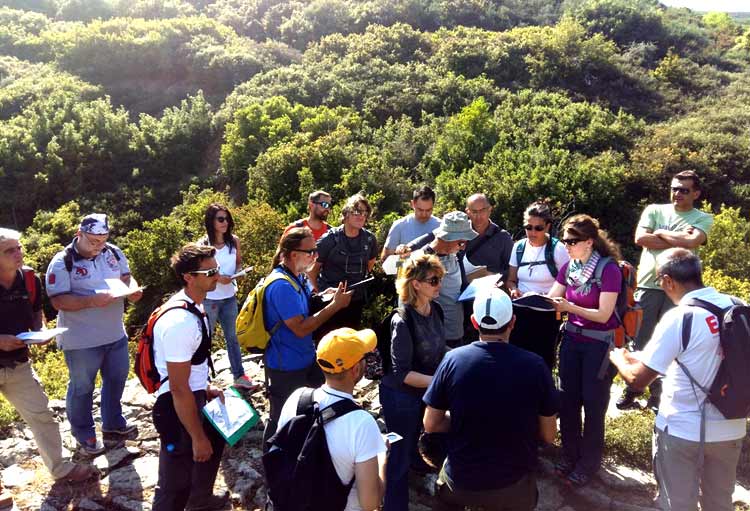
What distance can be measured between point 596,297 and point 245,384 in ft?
11.3

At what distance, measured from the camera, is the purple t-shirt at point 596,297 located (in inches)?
152

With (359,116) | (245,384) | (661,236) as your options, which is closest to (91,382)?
(245,384)

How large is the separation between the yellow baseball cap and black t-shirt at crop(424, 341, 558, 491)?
1.58ft

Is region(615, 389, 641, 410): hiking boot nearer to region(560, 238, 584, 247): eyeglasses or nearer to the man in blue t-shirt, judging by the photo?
region(560, 238, 584, 247): eyeglasses

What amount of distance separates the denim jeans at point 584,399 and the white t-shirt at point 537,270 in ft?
1.85

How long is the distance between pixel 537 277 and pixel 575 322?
0.63 m

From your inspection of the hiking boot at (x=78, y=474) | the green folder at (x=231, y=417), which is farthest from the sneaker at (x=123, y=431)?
the green folder at (x=231, y=417)

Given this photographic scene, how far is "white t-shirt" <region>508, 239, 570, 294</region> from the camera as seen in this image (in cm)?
456

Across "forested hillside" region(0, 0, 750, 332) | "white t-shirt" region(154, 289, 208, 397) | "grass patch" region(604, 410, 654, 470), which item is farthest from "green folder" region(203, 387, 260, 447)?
"forested hillside" region(0, 0, 750, 332)

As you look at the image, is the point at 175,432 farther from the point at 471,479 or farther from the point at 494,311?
the point at 494,311

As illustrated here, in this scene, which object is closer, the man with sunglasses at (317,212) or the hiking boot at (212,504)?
the hiking boot at (212,504)

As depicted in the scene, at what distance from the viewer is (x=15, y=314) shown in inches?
151

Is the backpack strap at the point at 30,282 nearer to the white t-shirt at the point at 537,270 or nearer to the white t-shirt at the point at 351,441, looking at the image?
the white t-shirt at the point at 351,441

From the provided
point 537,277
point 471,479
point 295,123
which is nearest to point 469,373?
point 471,479
